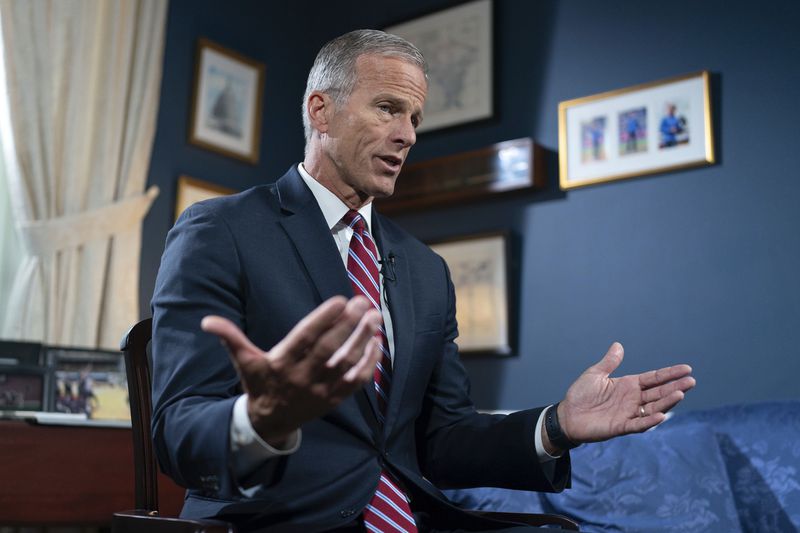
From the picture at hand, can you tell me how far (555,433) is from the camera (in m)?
1.68

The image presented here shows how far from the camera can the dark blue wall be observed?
10.7ft

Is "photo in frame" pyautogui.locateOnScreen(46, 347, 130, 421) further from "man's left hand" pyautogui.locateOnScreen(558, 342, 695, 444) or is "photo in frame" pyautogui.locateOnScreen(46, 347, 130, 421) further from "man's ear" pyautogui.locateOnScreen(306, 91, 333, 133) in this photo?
"man's left hand" pyautogui.locateOnScreen(558, 342, 695, 444)

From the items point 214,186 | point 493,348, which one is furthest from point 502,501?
point 214,186

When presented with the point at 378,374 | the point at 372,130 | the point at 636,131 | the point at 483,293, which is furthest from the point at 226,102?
the point at 378,374

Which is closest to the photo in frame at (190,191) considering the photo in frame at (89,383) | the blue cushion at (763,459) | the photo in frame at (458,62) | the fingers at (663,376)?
the photo in frame at (89,383)

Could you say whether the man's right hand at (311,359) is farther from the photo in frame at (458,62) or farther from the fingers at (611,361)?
the photo in frame at (458,62)

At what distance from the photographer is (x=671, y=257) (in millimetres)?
3471

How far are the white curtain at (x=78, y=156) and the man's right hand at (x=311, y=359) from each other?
8.71 ft

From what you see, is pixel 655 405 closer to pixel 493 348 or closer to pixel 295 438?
pixel 295 438

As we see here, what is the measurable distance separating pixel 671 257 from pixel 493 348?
35.3 inches

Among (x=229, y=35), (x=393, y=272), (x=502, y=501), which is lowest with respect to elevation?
(x=502, y=501)

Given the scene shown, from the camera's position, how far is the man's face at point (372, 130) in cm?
181

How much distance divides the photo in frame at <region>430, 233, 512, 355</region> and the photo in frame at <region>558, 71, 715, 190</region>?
460 millimetres

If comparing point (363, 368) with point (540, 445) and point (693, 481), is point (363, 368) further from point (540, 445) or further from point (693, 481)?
point (693, 481)
